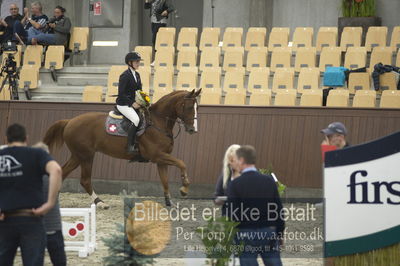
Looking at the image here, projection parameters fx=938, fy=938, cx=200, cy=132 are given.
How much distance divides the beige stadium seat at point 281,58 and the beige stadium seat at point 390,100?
3234 mm

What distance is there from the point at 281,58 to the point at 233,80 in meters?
1.59

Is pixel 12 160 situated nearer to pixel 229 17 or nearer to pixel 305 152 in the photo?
pixel 305 152

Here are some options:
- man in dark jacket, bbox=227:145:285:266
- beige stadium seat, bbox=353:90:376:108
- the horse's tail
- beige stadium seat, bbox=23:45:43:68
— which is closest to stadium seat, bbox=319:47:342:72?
beige stadium seat, bbox=353:90:376:108

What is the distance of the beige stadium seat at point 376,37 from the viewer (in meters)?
21.7

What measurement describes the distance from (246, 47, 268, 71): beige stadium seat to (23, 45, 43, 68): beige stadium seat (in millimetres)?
5456

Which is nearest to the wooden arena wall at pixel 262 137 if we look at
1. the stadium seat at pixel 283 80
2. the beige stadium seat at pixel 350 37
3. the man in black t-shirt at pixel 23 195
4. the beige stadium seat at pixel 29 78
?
the stadium seat at pixel 283 80

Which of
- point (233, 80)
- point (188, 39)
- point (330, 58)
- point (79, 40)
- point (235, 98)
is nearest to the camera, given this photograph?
point (235, 98)

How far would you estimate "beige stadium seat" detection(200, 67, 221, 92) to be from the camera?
20.5 m

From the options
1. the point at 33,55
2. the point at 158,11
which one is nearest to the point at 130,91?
the point at 158,11

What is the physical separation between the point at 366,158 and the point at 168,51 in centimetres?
1357

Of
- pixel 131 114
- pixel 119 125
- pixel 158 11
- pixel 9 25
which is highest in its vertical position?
pixel 158 11

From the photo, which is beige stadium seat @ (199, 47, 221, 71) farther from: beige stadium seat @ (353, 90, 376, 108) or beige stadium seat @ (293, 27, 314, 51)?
beige stadium seat @ (353, 90, 376, 108)

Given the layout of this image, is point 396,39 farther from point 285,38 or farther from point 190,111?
point 190,111

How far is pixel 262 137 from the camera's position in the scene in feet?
56.0
